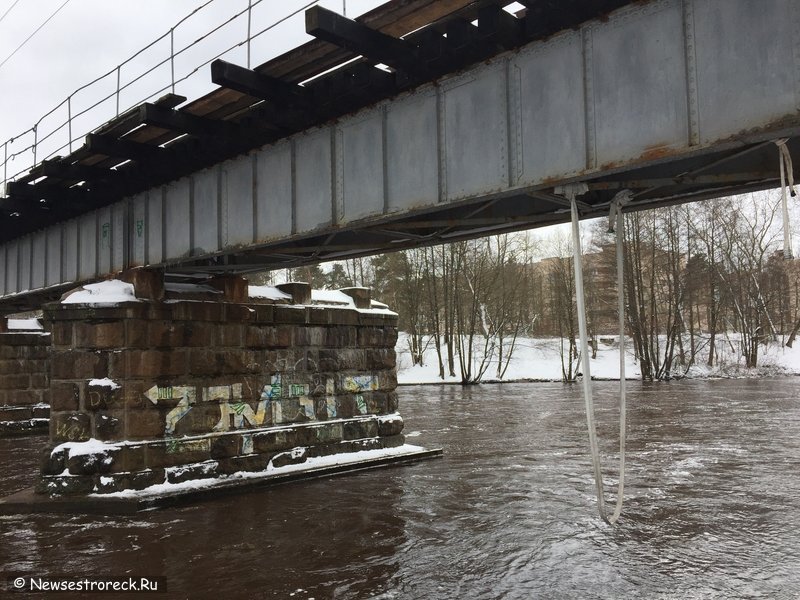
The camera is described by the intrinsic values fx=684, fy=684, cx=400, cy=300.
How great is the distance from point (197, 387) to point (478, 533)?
21.4ft

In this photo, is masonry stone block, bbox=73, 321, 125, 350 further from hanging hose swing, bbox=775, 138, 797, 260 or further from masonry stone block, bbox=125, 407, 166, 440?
hanging hose swing, bbox=775, 138, 797, 260

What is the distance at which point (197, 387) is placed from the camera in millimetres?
13711

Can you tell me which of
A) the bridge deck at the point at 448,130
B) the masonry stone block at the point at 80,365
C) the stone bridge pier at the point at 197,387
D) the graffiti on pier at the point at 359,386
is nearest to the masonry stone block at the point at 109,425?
the stone bridge pier at the point at 197,387

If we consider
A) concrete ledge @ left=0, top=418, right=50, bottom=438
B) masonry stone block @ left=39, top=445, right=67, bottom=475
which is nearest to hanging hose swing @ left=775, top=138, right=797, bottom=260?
masonry stone block @ left=39, top=445, right=67, bottom=475

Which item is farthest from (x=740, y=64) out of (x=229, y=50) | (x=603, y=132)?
(x=229, y=50)

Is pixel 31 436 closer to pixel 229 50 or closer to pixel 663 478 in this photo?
pixel 229 50

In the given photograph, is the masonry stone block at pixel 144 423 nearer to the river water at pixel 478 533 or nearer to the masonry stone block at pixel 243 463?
the masonry stone block at pixel 243 463

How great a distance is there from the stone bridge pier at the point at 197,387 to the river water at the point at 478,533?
3.19 ft

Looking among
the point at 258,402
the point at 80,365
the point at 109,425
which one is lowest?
the point at 109,425

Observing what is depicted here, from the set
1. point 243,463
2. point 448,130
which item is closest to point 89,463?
point 243,463

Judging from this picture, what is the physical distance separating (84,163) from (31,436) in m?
15.4

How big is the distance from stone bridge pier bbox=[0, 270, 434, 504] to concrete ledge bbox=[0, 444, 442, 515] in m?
0.09

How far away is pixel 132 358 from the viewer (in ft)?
42.6

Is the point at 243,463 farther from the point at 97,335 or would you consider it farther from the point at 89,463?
the point at 97,335
